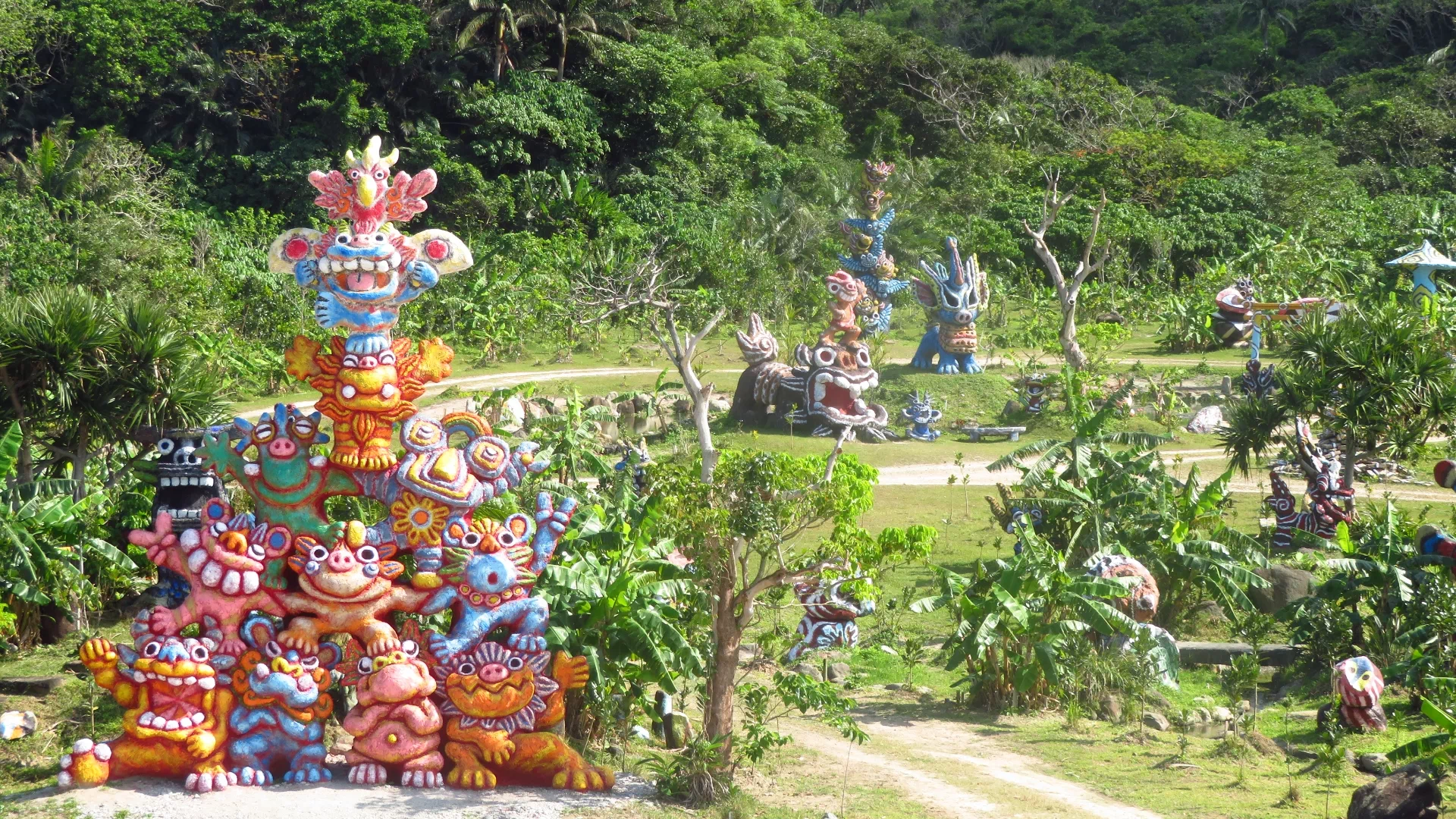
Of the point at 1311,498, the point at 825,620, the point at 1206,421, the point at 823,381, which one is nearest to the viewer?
the point at 825,620

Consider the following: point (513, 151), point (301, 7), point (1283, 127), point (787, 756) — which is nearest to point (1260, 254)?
point (1283, 127)

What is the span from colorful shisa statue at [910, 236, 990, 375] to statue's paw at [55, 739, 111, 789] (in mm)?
20855

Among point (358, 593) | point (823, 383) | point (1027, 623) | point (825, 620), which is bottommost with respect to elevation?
point (825, 620)

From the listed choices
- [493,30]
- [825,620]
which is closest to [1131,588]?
[825,620]

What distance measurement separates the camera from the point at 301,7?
147ft

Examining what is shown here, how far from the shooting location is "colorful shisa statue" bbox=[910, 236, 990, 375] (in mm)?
28953

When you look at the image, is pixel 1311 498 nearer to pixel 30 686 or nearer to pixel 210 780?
pixel 210 780

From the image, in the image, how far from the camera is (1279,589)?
55.2ft

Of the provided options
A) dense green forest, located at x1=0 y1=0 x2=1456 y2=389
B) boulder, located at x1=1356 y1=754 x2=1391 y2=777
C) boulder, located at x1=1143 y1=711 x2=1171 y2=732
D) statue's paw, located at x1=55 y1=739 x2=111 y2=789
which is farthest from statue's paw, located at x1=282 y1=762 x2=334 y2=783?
dense green forest, located at x1=0 y1=0 x2=1456 y2=389

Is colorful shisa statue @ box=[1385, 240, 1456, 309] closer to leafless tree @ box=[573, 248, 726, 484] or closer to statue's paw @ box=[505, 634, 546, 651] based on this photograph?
leafless tree @ box=[573, 248, 726, 484]

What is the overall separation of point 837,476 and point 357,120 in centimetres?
3341

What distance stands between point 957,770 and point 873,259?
20.1 m

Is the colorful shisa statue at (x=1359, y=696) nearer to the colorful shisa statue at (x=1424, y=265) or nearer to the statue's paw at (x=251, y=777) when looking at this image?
the statue's paw at (x=251, y=777)

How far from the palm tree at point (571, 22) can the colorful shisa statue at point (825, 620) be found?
33657 mm
